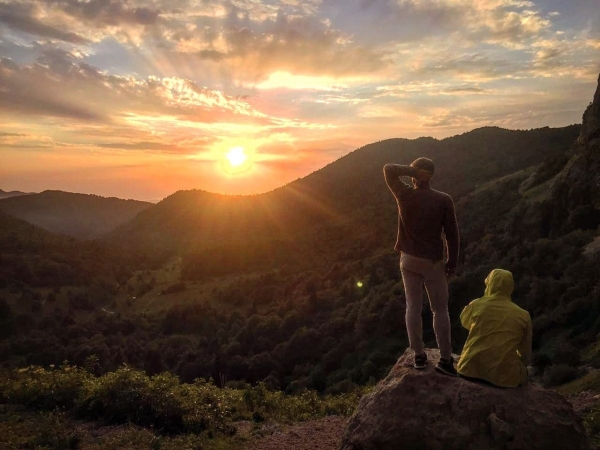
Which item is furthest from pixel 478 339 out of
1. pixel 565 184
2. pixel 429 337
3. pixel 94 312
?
pixel 94 312

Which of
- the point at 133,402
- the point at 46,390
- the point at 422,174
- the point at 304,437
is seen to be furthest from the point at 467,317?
the point at 46,390

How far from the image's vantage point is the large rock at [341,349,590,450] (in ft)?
17.1

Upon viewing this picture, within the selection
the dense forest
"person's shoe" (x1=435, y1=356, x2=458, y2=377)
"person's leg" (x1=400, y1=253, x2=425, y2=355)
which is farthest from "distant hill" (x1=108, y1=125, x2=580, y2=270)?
"person's leg" (x1=400, y1=253, x2=425, y2=355)

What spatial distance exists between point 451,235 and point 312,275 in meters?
60.3

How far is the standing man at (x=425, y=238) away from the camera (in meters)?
5.61

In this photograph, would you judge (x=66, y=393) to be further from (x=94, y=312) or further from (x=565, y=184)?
(x=94, y=312)

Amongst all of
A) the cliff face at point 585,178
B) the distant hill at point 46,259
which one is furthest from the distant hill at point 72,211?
the cliff face at point 585,178

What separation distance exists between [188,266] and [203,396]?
92503 millimetres

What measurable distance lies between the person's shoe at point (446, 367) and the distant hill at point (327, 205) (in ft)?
192

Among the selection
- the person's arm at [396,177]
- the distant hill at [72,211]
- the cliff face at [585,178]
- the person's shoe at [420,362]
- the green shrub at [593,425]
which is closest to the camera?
the person's arm at [396,177]

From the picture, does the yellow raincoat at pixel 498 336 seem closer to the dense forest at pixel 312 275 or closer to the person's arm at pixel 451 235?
the person's arm at pixel 451 235

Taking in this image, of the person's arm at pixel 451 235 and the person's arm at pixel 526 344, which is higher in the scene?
the person's arm at pixel 451 235

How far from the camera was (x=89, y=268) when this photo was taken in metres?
93.4

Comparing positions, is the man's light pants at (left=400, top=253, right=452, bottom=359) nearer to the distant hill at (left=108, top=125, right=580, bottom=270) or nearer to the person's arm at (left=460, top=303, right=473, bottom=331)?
the person's arm at (left=460, top=303, right=473, bottom=331)
